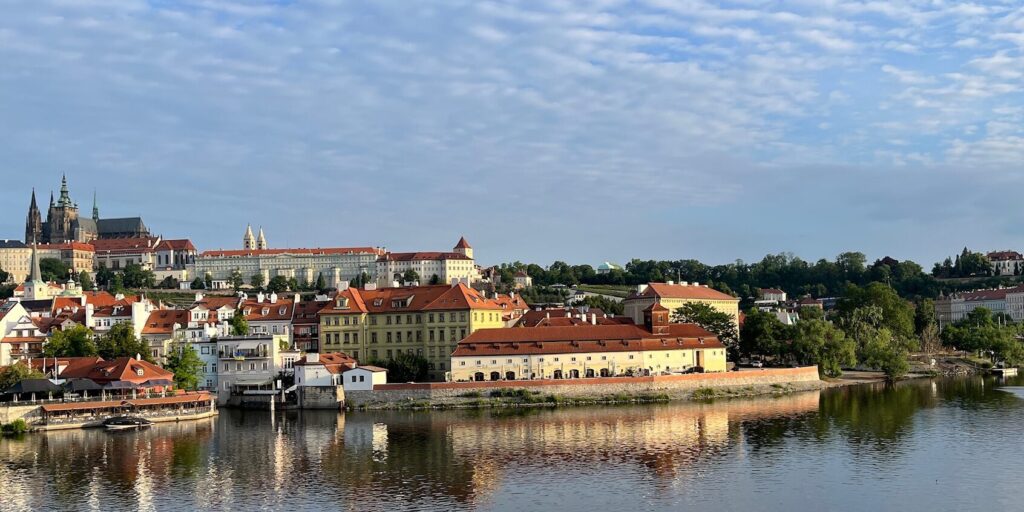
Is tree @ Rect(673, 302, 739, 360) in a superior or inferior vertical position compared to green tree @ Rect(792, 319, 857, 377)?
superior

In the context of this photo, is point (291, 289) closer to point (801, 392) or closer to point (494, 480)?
point (801, 392)

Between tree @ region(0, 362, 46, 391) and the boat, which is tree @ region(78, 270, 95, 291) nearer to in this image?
tree @ region(0, 362, 46, 391)

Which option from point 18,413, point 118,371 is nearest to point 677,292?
point 118,371

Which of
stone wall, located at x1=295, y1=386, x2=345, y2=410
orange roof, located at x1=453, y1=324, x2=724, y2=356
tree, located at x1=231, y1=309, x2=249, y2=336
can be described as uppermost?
tree, located at x1=231, y1=309, x2=249, y2=336

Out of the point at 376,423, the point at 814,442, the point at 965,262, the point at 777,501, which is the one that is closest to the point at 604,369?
the point at 376,423

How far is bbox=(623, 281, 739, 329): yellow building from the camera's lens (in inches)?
3660

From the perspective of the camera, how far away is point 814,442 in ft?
156

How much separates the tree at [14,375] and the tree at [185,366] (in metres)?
8.51

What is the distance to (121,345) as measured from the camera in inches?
2751

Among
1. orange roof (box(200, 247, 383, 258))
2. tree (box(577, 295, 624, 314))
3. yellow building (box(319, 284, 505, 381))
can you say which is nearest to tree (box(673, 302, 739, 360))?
yellow building (box(319, 284, 505, 381))

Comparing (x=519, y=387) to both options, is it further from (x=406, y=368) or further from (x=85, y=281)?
(x=85, y=281)

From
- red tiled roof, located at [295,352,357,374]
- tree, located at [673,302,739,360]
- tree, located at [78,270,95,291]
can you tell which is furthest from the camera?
tree, located at [78,270,95,291]

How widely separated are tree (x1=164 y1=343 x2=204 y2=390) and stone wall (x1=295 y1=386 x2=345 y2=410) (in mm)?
7128

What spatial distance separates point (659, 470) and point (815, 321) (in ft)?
139
